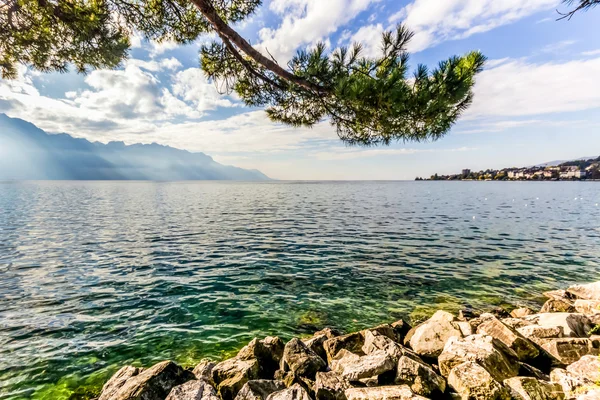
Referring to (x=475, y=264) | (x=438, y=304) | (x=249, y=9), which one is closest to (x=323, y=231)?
(x=475, y=264)

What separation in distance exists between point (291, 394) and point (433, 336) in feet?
15.6

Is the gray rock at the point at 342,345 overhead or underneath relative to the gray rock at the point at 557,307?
overhead

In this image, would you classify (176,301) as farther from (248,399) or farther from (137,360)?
(248,399)

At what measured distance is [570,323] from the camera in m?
8.30

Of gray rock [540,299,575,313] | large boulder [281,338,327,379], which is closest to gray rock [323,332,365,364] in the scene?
large boulder [281,338,327,379]

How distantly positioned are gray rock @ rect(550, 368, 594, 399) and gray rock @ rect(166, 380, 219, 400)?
21.5 feet

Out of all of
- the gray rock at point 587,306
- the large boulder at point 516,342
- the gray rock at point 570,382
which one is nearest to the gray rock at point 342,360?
the large boulder at point 516,342

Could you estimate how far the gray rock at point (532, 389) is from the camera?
5328 mm

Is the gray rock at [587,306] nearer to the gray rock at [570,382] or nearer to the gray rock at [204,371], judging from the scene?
the gray rock at [570,382]

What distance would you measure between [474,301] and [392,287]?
3466 mm

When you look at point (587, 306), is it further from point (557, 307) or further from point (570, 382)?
point (570, 382)

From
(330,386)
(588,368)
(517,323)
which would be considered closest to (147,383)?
(330,386)

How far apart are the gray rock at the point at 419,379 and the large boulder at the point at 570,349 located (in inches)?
135

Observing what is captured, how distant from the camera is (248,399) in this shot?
5523 mm
